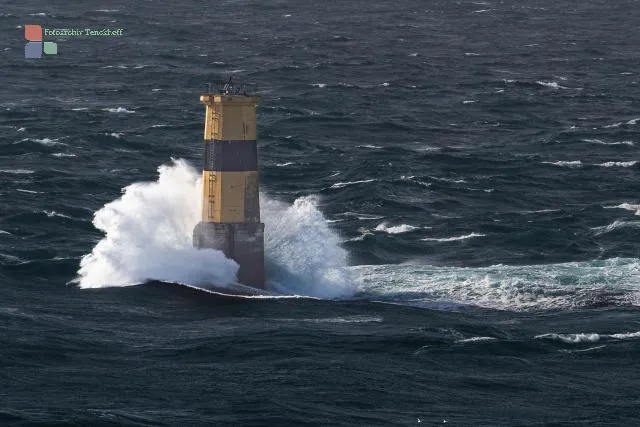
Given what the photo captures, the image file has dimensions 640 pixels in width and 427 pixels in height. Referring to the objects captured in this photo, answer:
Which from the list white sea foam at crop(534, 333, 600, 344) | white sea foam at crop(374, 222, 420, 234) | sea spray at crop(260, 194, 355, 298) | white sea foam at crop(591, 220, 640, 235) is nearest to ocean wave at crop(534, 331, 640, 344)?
white sea foam at crop(534, 333, 600, 344)

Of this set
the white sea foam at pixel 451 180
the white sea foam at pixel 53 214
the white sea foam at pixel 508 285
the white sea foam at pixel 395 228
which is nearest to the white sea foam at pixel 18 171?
the white sea foam at pixel 53 214

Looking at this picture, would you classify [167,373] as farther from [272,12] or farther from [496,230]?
[272,12]

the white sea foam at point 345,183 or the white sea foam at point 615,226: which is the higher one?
the white sea foam at point 345,183

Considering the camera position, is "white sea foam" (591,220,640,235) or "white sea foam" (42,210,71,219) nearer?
"white sea foam" (591,220,640,235)

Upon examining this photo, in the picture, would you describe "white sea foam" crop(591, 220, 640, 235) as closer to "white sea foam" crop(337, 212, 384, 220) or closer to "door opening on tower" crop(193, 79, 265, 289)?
"white sea foam" crop(337, 212, 384, 220)

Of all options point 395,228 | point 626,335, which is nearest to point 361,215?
point 395,228

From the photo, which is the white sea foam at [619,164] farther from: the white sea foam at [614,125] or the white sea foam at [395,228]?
the white sea foam at [395,228]

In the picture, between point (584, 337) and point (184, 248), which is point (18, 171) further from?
point (584, 337)
